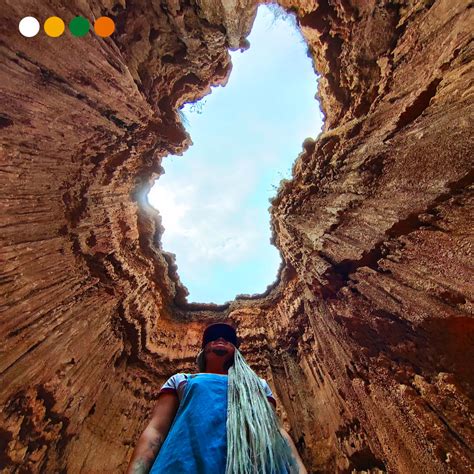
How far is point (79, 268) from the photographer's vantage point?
5.58 m

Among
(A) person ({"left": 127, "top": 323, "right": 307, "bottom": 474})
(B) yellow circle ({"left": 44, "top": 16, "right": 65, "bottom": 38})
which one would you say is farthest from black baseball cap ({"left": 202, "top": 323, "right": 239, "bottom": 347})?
(B) yellow circle ({"left": 44, "top": 16, "right": 65, "bottom": 38})

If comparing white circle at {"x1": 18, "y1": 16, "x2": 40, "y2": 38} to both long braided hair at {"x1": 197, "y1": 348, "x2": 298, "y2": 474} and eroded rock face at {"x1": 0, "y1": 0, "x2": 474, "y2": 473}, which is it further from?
long braided hair at {"x1": 197, "y1": 348, "x2": 298, "y2": 474}

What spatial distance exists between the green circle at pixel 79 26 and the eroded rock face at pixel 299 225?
0.08m

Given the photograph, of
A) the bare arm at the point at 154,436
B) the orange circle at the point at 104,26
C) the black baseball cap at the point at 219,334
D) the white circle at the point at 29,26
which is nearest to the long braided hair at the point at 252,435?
the bare arm at the point at 154,436

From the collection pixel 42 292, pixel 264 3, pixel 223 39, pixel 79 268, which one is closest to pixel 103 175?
pixel 79 268

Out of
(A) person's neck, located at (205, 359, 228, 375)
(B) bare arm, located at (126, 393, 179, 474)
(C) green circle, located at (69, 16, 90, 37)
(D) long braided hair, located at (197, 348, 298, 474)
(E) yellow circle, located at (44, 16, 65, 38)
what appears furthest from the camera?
(A) person's neck, located at (205, 359, 228, 375)

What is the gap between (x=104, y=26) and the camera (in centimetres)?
411

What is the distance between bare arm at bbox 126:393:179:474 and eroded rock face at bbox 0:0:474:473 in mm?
2446

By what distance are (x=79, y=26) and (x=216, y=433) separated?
187 inches

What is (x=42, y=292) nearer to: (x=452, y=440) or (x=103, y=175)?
(x=103, y=175)

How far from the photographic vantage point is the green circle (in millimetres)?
3638

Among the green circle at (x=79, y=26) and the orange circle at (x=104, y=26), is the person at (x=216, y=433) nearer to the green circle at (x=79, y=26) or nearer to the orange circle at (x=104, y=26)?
the green circle at (x=79, y=26)

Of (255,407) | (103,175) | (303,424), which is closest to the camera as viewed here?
(255,407)

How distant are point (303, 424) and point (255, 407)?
4.34 meters
